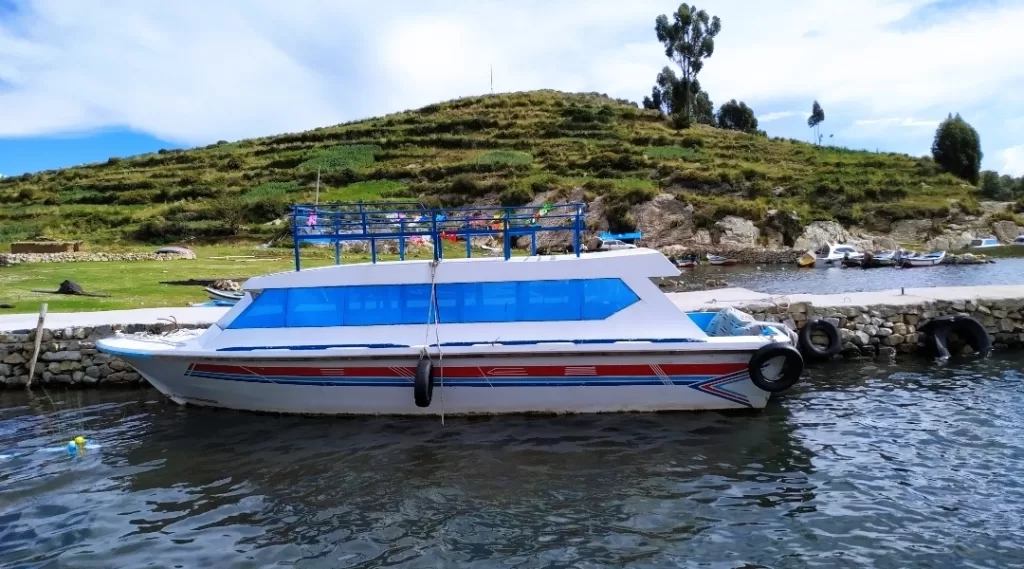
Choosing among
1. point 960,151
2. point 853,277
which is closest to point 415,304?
point 853,277

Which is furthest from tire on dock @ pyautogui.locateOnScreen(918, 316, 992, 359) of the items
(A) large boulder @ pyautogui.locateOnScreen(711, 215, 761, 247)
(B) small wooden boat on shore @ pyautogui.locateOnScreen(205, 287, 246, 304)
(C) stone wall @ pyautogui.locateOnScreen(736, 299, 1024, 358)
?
(A) large boulder @ pyautogui.locateOnScreen(711, 215, 761, 247)

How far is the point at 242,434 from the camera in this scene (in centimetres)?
1150

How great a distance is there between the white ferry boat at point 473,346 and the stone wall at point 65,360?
337 cm

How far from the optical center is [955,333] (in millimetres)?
16062

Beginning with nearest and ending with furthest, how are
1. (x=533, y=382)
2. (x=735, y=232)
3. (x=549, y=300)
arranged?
(x=533, y=382)
(x=549, y=300)
(x=735, y=232)

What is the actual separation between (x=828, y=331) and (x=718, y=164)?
175 ft

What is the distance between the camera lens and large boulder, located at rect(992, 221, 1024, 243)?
52.9m

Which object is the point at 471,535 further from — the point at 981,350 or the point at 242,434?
the point at 981,350

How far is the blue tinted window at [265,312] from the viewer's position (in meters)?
12.5

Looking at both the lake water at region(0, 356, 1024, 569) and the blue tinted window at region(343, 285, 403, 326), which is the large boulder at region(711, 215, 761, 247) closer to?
the lake water at region(0, 356, 1024, 569)

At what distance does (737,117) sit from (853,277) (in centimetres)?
6864

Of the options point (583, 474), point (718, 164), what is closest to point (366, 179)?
point (718, 164)

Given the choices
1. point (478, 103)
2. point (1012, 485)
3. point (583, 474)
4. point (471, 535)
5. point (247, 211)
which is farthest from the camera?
point (478, 103)

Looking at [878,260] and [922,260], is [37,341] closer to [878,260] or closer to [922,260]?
[878,260]
